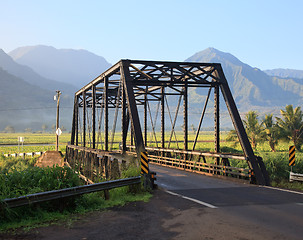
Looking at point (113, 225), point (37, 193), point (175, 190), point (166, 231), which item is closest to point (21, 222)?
point (37, 193)

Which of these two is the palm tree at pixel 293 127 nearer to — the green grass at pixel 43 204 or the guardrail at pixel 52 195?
the green grass at pixel 43 204

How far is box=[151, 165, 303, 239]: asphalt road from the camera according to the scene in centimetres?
720

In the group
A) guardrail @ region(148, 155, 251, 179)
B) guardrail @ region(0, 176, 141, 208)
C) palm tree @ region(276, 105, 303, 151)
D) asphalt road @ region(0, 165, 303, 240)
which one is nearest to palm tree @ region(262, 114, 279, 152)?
palm tree @ region(276, 105, 303, 151)

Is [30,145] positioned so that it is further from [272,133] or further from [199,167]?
[199,167]

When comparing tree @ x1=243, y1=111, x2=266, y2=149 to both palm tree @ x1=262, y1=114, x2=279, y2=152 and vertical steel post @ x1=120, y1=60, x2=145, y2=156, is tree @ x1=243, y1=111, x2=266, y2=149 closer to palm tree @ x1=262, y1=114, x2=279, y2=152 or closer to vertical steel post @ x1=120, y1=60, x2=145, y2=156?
palm tree @ x1=262, y1=114, x2=279, y2=152

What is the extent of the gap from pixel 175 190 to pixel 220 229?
543 cm

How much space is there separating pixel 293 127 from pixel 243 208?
39.8 m

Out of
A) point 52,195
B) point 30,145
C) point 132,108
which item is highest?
point 132,108

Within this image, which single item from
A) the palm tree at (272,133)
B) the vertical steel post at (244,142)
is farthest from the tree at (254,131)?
the vertical steel post at (244,142)

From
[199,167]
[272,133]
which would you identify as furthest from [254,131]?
[199,167]

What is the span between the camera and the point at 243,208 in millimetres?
9477

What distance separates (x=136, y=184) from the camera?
11.8 metres

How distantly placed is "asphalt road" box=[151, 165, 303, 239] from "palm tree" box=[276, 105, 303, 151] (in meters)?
34.0

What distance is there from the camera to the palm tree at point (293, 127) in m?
44.9
